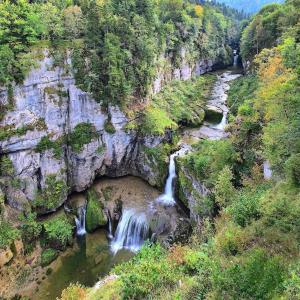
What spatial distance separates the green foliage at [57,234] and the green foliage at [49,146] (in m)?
5.95

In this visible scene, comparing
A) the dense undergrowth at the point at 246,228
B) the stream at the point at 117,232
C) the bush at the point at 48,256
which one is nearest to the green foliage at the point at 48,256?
the bush at the point at 48,256

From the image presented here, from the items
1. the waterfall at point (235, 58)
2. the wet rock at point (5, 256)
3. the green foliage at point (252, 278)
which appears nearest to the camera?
the green foliage at point (252, 278)

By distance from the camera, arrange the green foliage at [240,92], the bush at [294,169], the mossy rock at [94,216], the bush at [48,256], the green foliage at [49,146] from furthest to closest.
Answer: the green foliage at [240,92]
the mossy rock at [94,216]
the green foliage at [49,146]
the bush at [48,256]
the bush at [294,169]

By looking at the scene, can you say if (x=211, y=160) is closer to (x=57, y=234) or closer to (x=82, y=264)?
(x=82, y=264)

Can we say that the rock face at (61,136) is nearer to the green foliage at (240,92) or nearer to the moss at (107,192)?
the moss at (107,192)

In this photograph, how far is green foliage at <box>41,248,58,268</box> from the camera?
87.6 ft

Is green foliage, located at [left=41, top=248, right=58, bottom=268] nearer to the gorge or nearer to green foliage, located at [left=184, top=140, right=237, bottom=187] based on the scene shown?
the gorge

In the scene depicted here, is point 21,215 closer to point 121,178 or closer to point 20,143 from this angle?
point 20,143

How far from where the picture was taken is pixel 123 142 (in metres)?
32.9

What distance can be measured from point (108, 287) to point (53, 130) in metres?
16.2

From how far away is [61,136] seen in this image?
100ft

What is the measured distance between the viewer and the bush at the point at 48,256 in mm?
26708

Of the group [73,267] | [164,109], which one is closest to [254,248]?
[73,267]

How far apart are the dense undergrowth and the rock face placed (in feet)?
25.2
